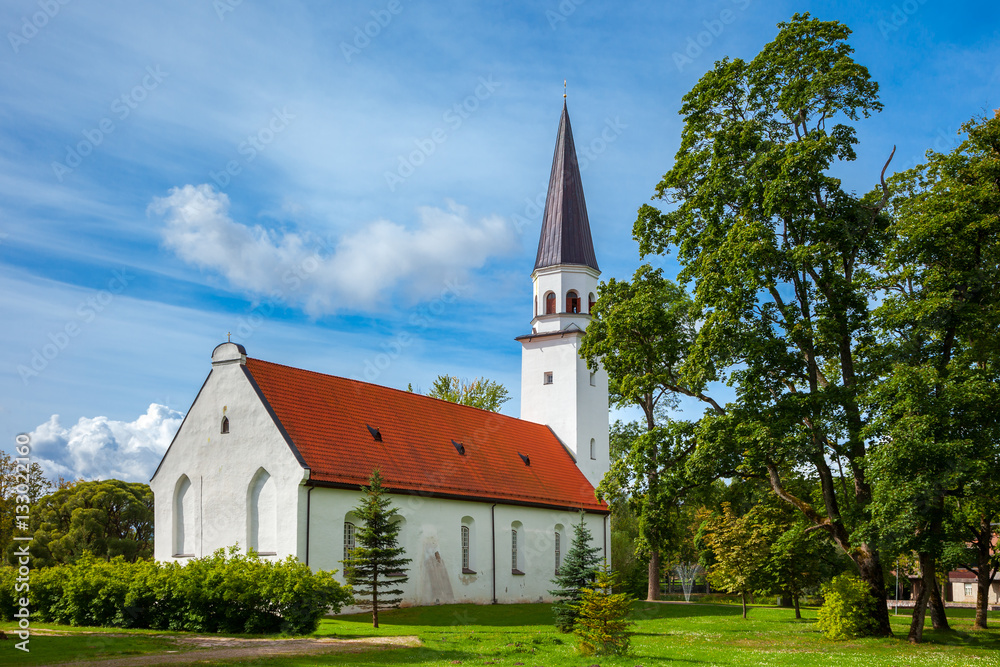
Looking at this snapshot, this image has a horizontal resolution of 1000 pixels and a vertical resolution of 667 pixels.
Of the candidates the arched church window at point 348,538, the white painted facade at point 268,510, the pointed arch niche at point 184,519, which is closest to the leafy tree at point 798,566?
the white painted facade at point 268,510

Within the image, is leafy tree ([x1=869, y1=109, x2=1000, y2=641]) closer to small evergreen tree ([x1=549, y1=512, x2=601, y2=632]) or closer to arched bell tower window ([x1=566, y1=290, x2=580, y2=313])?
small evergreen tree ([x1=549, y1=512, x2=601, y2=632])

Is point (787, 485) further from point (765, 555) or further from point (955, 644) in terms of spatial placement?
point (955, 644)

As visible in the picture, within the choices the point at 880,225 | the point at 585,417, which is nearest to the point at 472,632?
the point at 880,225

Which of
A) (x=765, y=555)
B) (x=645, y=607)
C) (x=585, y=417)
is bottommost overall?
(x=645, y=607)

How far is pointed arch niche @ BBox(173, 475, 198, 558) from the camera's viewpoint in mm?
28734

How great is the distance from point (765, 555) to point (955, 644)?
11.7 m

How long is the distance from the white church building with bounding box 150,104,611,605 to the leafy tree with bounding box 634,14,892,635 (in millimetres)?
11865

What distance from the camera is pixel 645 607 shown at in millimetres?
38219

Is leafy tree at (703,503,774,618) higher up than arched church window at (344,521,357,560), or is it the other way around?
arched church window at (344,521,357,560)

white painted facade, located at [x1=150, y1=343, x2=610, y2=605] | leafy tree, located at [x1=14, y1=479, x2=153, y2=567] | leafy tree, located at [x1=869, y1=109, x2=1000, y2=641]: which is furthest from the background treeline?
leafy tree, located at [x1=14, y1=479, x2=153, y2=567]

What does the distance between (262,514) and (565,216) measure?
23.6 meters

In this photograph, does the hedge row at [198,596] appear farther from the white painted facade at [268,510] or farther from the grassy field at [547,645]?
the white painted facade at [268,510]

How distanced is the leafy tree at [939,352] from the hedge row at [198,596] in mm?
13771

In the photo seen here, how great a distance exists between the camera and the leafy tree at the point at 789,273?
21984 mm
